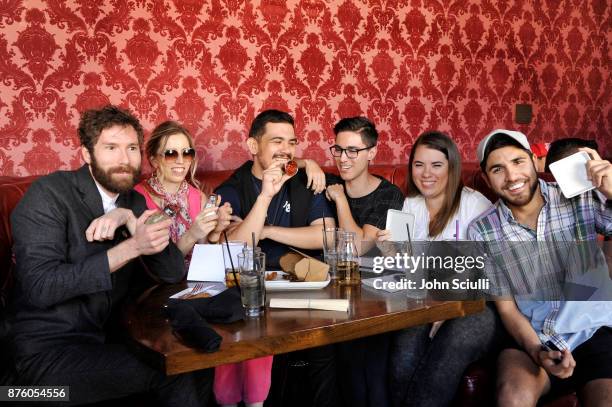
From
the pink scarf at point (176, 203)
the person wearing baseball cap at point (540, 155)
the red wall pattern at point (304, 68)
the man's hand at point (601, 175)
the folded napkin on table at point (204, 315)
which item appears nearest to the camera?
the folded napkin on table at point (204, 315)

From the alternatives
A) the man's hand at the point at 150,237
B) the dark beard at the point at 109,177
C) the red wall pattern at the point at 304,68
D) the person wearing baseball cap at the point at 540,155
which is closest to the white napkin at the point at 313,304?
the man's hand at the point at 150,237

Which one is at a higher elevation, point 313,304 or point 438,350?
point 313,304

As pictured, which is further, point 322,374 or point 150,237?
point 322,374

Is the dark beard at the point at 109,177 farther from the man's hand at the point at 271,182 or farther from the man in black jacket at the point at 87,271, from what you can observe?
the man's hand at the point at 271,182

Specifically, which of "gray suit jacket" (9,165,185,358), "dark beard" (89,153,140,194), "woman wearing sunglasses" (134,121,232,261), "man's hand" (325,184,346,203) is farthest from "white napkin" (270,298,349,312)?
"man's hand" (325,184,346,203)

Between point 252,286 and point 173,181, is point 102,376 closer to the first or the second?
point 252,286

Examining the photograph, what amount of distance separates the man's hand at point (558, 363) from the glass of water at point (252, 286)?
101 cm

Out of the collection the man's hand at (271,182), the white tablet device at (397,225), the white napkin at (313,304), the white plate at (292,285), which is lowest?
the white napkin at (313,304)

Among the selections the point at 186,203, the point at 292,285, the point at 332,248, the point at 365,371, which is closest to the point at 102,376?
the point at 292,285

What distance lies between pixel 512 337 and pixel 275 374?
1.09 m

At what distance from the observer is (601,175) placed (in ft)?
7.04

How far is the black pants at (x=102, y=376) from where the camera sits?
1.71 meters

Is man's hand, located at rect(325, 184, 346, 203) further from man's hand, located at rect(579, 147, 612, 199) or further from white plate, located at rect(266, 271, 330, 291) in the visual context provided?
man's hand, located at rect(579, 147, 612, 199)

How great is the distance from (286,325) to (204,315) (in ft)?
0.78
